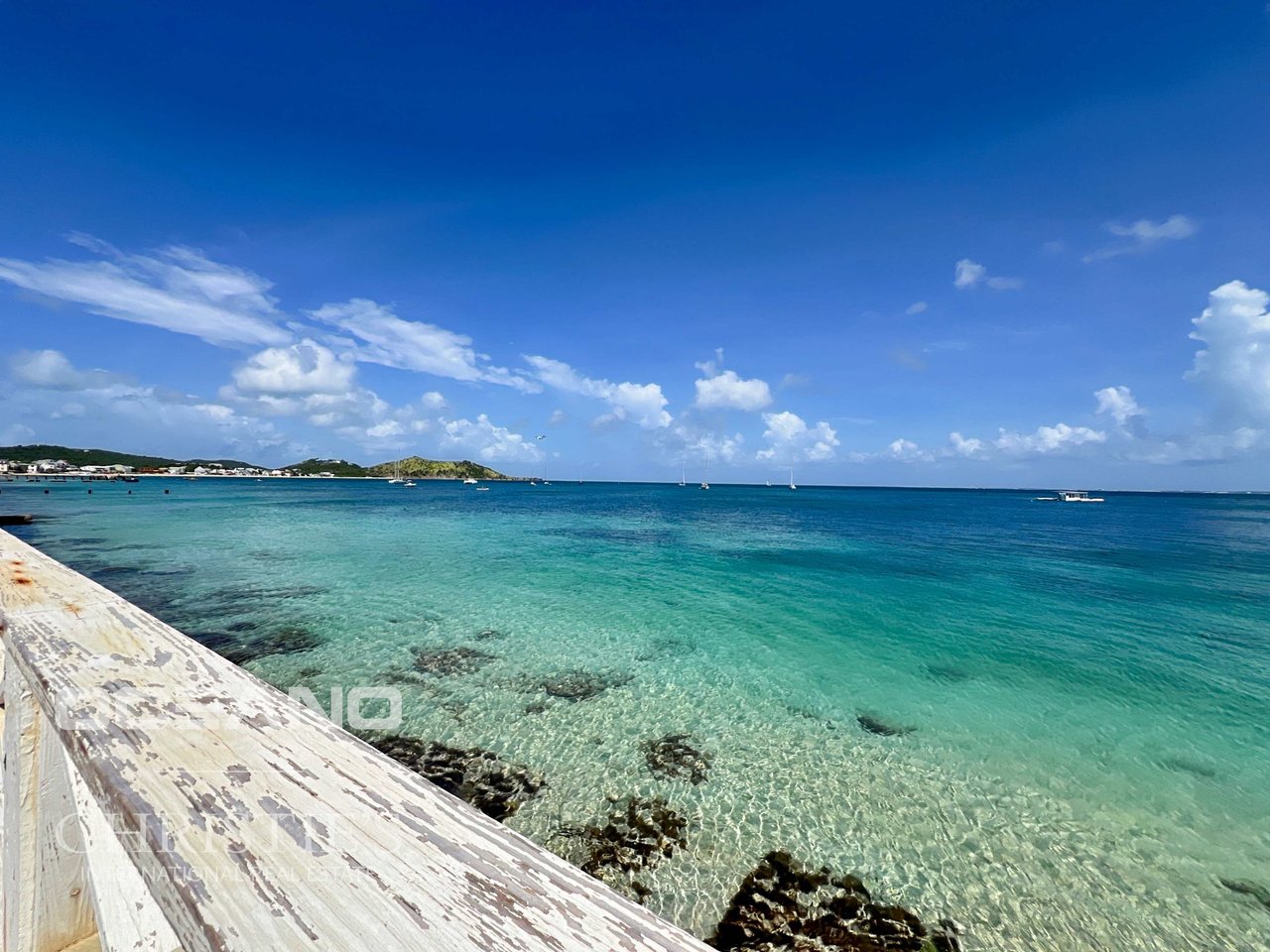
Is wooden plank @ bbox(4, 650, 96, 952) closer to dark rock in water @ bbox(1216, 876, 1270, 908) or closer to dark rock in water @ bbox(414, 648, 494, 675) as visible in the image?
dark rock in water @ bbox(414, 648, 494, 675)

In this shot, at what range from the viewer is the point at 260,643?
10.9 m

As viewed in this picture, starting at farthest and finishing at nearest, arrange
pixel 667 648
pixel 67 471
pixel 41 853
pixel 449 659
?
pixel 67 471 → pixel 667 648 → pixel 449 659 → pixel 41 853

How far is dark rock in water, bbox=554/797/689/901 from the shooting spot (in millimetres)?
5109

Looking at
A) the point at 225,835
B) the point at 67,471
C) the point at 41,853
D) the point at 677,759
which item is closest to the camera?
the point at 225,835

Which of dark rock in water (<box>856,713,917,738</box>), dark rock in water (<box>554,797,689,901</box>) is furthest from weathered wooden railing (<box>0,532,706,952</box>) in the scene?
dark rock in water (<box>856,713,917,738</box>)

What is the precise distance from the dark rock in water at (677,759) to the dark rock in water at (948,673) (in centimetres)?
616

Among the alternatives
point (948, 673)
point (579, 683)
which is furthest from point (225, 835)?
point (948, 673)

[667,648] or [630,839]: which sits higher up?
[667,648]

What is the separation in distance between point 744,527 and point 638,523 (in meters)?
9.25

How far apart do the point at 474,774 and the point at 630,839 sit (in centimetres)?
227

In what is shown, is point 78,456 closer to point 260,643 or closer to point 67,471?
point 67,471

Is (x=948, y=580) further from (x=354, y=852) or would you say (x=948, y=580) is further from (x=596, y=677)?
(x=354, y=852)

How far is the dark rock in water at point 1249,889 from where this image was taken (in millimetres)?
Answer: 5082

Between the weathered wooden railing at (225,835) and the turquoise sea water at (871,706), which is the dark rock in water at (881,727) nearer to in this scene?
the turquoise sea water at (871,706)
